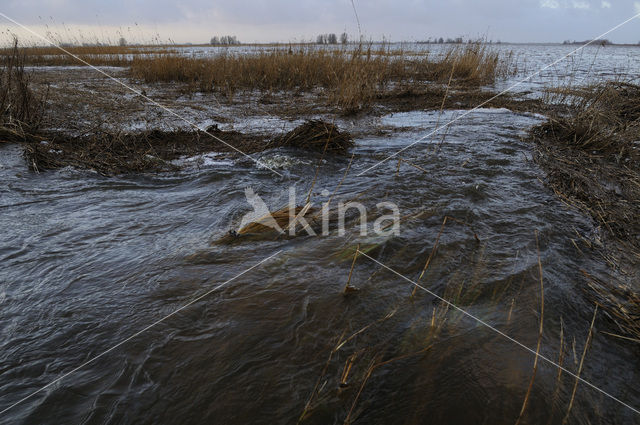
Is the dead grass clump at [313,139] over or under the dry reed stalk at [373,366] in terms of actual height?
over

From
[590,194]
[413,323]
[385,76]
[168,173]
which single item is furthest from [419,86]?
[413,323]

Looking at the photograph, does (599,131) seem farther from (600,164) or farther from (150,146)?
(150,146)

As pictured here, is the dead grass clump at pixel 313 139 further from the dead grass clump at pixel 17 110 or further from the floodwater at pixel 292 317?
the dead grass clump at pixel 17 110

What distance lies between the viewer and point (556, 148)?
5.06m

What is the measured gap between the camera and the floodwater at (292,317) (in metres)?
1.43

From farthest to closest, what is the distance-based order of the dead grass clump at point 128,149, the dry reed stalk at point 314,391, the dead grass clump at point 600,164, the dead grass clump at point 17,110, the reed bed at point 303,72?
the reed bed at point 303,72 < the dead grass clump at point 17,110 < the dead grass clump at point 128,149 < the dead grass clump at point 600,164 < the dry reed stalk at point 314,391

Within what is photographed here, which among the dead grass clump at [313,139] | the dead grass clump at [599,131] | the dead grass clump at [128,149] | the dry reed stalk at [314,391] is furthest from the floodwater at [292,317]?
the dead grass clump at [599,131]

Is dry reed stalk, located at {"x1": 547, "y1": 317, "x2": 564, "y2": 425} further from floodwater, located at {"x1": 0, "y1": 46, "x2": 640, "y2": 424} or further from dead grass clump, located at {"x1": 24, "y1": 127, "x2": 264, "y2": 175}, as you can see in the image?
dead grass clump, located at {"x1": 24, "y1": 127, "x2": 264, "y2": 175}

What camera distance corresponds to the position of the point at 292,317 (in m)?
1.92

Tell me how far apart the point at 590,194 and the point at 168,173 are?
5026 millimetres

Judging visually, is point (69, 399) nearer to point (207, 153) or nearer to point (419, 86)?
point (207, 153)

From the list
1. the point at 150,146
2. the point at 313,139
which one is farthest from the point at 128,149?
the point at 313,139

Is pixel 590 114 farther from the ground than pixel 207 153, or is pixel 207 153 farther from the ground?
pixel 590 114

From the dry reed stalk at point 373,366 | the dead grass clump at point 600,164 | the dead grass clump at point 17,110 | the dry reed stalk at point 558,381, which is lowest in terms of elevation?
the dry reed stalk at point 558,381
